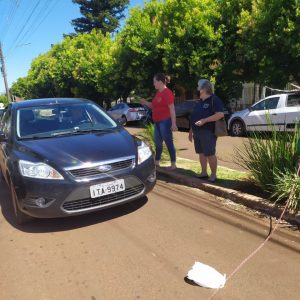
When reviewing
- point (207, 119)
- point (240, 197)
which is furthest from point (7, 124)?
point (240, 197)

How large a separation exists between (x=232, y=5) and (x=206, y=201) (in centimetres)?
1188

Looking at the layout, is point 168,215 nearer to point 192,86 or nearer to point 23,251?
point 23,251

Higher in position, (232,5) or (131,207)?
(232,5)

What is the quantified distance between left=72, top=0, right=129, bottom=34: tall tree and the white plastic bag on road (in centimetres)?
4626

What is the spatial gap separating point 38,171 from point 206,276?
2218mm

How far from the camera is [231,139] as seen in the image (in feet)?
40.6

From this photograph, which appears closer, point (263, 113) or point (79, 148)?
point (79, 148)

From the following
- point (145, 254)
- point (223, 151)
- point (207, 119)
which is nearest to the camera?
point (145, 254)

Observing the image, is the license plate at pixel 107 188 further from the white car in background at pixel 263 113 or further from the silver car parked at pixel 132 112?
the silver car parked at pixel 132 112

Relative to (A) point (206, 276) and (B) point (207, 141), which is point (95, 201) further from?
(B) point (207, 141)

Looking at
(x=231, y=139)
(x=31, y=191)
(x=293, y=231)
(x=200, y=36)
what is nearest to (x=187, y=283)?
(x=293, y=231)

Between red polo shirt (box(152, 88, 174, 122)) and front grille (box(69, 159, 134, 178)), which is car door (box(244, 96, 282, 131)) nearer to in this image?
red polo shirt (box(152, 88, 174, 122))

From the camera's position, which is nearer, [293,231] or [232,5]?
[293,231]

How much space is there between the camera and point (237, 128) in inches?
520
